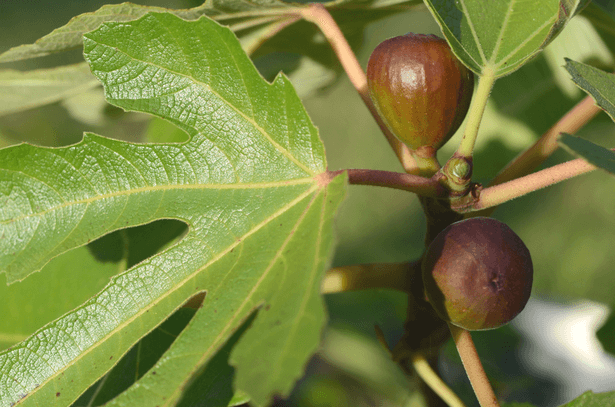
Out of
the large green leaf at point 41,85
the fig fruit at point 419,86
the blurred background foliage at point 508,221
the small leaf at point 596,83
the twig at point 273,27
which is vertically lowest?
the blurred background foliage at point 508,221

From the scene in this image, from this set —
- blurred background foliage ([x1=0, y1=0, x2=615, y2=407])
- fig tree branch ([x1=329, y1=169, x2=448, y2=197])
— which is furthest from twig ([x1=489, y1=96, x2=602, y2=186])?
blurred background foliage ([x1=0, y1=0, x2=615, y2=407])

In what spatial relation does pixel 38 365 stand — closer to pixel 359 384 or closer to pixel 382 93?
pixel 382 93

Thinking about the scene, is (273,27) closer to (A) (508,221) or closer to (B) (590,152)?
(B) (590,152)

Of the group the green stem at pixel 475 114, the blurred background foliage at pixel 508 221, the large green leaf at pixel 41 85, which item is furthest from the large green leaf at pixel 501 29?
the large green leaf at pixel 41 85

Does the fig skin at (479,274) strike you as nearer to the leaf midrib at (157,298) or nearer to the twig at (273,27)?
the leaf midrib at (157,298)

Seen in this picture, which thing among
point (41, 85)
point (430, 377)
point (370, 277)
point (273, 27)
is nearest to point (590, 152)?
point (370, 277)

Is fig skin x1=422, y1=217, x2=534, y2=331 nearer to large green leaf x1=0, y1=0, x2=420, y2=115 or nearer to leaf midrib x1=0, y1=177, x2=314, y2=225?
leaf midrib x1=0, y1=177, x2=314, y2=225

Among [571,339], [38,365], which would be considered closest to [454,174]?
[38,365]
